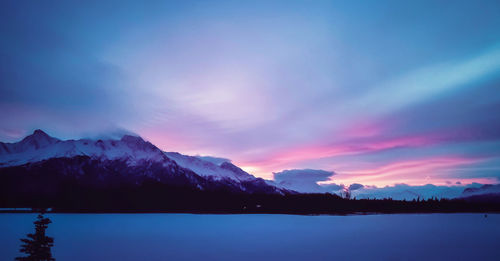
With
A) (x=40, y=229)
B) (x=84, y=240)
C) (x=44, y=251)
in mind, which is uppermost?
(x=40, y=229)

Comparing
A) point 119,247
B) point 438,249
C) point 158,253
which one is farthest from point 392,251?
point 119,247

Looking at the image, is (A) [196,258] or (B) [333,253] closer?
(A) [196,258]

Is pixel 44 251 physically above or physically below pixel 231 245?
above

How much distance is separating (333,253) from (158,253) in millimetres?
27249

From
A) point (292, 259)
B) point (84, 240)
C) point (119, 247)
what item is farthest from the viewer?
point (84, 240)

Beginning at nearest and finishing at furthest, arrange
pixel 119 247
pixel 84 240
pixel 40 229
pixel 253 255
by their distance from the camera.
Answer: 1. pixel 40 229
2. pixel 253 255
3. pixel 119 247
4. pixel 84 240

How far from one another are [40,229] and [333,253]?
132 feet

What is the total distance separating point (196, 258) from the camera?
4431 centimetres

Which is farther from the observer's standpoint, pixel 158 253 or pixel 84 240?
pixel 84 240

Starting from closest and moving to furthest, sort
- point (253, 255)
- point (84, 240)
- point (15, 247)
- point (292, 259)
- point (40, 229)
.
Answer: point (40, 229) → point (292, 259) → point (253, 255) → point (15, 247) → point (84, 240)

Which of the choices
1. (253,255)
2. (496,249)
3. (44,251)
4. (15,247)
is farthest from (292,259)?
(15,247)

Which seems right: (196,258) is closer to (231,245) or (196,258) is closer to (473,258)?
(231,245)

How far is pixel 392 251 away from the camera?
5009cm

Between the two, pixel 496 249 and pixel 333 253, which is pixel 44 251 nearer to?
pixel 333 253
